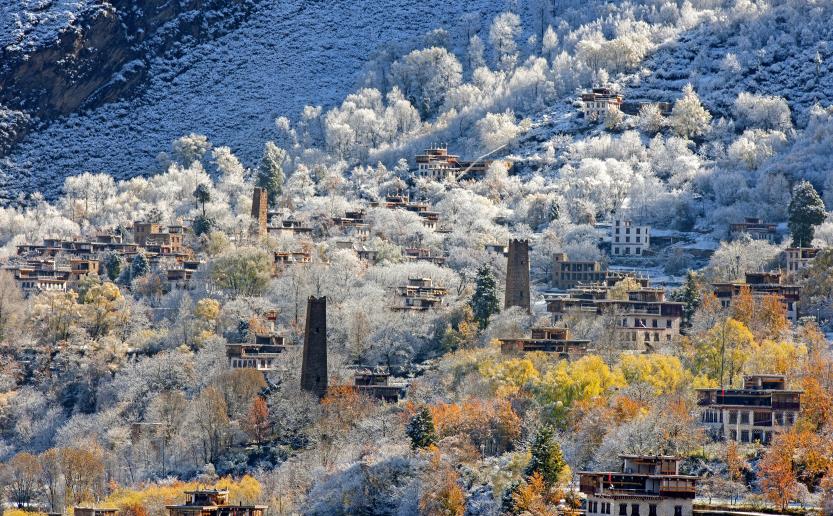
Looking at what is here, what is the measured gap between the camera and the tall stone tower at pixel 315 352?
130750 millimetres

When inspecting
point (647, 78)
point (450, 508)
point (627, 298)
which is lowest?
point (450, 508)

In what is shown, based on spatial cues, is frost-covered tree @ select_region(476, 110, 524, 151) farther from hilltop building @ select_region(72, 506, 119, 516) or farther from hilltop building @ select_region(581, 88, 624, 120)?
hilltop building @ select_region(72, 506, 119, 516)

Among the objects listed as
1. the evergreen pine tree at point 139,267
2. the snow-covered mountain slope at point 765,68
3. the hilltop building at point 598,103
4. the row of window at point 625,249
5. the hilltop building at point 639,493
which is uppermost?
the snow-covered mountain slope at point 765,68

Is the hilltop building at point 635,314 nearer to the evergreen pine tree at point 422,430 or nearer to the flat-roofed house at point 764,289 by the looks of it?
the flat-roofed house at point 764,289

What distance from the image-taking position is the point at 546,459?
341ft

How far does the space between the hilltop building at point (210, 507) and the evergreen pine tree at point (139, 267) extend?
54604 millimetres

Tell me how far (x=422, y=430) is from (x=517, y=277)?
99.1 feet

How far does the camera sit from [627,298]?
13988 cm

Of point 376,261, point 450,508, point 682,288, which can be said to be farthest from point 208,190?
point 450,508

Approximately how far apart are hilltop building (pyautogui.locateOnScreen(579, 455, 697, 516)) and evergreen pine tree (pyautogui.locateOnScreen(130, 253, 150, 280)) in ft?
238

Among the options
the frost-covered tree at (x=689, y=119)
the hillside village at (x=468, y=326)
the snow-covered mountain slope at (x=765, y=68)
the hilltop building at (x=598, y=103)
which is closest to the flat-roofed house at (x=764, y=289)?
the hillside village at (x=468, y=326)

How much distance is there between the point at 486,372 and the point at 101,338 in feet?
101

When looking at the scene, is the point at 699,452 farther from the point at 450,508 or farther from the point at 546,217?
the point at 546,217

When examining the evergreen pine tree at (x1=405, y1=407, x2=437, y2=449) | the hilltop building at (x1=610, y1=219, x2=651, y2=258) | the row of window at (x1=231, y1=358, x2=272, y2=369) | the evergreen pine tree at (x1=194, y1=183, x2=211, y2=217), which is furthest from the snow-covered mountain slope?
the evergreen pine tree at (x1=405, y1=407, x2=437, y2=449)
